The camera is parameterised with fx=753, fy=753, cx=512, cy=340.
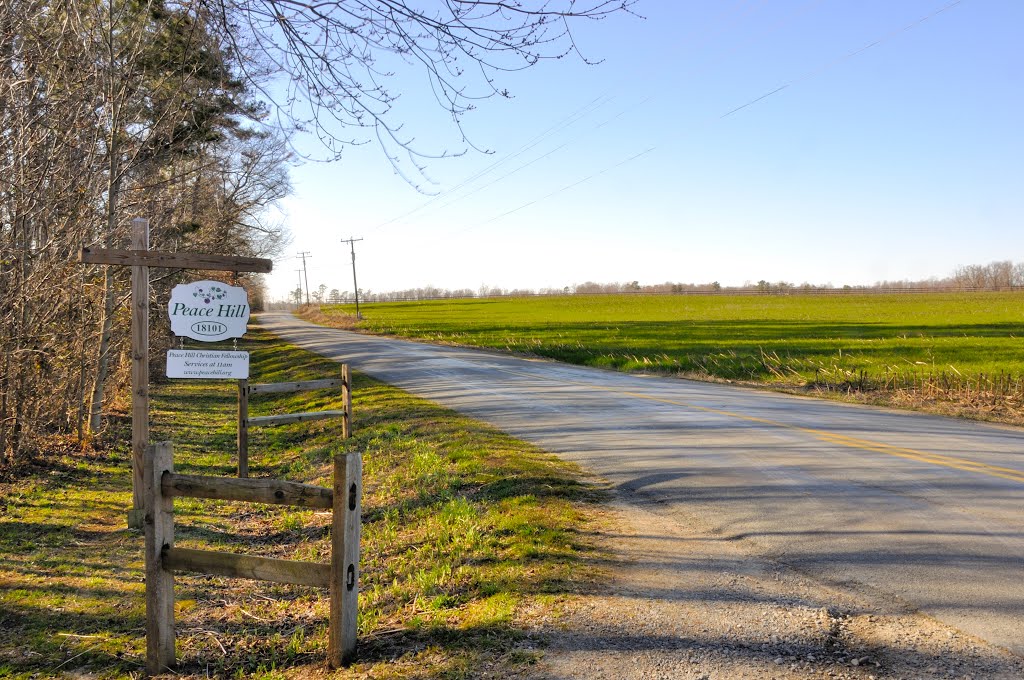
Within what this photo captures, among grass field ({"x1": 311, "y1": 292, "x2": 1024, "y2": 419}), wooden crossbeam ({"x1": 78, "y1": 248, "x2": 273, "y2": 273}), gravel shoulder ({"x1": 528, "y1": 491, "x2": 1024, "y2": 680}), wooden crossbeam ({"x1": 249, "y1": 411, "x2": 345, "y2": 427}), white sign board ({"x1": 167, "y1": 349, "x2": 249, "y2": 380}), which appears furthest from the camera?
grass field ({"x1": 311, "y1": 292, "x2": 1024, "y2": 419})

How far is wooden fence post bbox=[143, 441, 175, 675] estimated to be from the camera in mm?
4750

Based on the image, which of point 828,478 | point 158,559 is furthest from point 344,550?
point 828,478

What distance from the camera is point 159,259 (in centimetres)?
804

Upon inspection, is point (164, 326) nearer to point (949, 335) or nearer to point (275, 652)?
point (275, 652)

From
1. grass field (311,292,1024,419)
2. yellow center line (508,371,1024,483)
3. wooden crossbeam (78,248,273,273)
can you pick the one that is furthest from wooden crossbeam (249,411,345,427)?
grass field (311,292,1024,419)

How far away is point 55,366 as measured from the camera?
1137 centimetres

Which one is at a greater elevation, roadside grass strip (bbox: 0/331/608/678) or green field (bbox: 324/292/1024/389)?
green field (bbox: 324/292/1024/389)

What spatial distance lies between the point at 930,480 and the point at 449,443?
595 centimetres

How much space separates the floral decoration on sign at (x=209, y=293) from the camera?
27.4ft

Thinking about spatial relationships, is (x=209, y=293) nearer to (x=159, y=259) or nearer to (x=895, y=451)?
(x=159, y=259)

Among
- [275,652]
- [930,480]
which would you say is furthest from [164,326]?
[930,480]

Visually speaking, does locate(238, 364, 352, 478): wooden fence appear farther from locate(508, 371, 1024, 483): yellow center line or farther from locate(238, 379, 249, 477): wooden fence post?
locate(508, 371, 1024, 483): yellow center line

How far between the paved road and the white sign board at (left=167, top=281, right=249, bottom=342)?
4.35m

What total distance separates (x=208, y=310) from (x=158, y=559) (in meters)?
4.15
